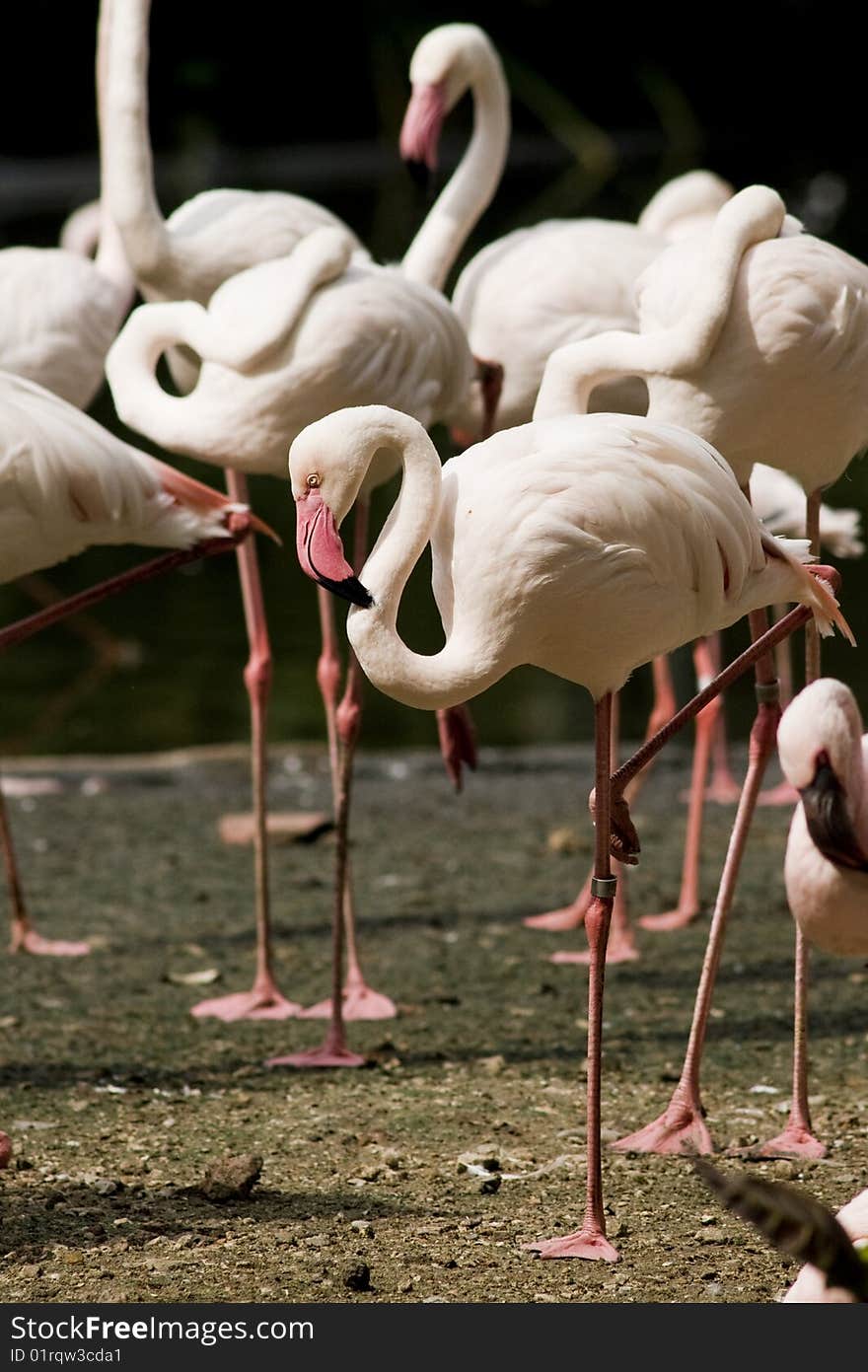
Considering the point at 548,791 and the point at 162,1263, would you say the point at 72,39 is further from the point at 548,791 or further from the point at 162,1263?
the point at 162,1263

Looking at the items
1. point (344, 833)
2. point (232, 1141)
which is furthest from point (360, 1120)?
point (344, 833)

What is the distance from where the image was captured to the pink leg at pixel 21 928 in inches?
218

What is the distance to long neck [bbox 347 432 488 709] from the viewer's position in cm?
334

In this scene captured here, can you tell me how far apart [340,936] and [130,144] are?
7.29ft

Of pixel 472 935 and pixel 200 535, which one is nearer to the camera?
pixel 200 535

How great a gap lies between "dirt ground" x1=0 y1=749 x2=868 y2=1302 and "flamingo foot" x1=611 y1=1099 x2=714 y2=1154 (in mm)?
41

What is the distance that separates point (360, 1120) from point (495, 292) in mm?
2429

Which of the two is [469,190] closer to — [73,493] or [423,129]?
[423,129]

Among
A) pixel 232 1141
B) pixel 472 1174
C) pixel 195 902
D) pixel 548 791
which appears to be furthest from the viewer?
pixel 548 791

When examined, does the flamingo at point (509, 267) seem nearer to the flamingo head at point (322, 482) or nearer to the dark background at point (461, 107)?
the flamingo head at point (322, 482)

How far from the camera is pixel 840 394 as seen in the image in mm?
4090

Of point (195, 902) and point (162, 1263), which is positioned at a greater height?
point (162, 1263)

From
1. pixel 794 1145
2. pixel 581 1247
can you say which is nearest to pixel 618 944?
pixel 794 1145

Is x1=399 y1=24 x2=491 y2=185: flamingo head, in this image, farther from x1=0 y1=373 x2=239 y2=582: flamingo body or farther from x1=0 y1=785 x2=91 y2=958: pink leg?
x1=0 y1=785 x2=91 y2=958: pink leg
